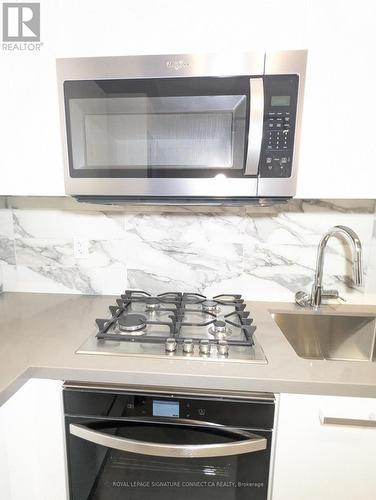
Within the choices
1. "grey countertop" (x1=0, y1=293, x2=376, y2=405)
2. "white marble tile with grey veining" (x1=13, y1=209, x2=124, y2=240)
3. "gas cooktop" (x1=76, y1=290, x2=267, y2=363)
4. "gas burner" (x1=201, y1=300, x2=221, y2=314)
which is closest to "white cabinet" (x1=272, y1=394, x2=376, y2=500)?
"grey countertop" (x1=0, y1=293, x2=376, y2=405)

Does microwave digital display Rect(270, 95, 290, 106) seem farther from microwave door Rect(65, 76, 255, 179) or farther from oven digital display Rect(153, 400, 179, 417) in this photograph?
oven digital display Rect(153, 400, 179, 417)

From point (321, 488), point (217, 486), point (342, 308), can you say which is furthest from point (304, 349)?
point (217, 486)

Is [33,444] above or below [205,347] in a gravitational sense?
below

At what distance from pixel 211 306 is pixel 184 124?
681 millimetres

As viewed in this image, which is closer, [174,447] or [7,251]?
[174,447]

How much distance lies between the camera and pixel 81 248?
1.38 metres

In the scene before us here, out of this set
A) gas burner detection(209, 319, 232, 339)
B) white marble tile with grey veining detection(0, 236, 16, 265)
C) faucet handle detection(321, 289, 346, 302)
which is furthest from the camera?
white marble tile with grey veining detection(0, 236, 16, 265)

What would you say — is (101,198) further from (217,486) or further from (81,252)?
(217,486)

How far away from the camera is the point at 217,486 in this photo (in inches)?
34.5

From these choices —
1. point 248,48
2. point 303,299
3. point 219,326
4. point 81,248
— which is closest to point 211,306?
point 219,326

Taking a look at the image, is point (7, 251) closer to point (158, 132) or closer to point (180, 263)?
point (180, 263)

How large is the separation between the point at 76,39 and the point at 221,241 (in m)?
0.87

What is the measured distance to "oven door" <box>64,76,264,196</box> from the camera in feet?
2.86

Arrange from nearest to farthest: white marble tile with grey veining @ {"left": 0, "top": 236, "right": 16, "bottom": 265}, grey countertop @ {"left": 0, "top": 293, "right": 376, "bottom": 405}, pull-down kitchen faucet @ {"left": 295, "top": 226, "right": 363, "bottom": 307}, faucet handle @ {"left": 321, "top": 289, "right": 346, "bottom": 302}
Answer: grey countertop @ {"left": 0, "top": 293, "right": 376, "bottom": 405}
pull-down kitchen faucet @ {"left": 295, "top": 226, "right": 363, "bottom": 307}
faucet handle @ {"left": 321, "top": 289, "right": 346, "bottom": 302}
white marble tile with grey veining @ {"left": 0, "top": 236, "right": 16, "bottom": 265}
